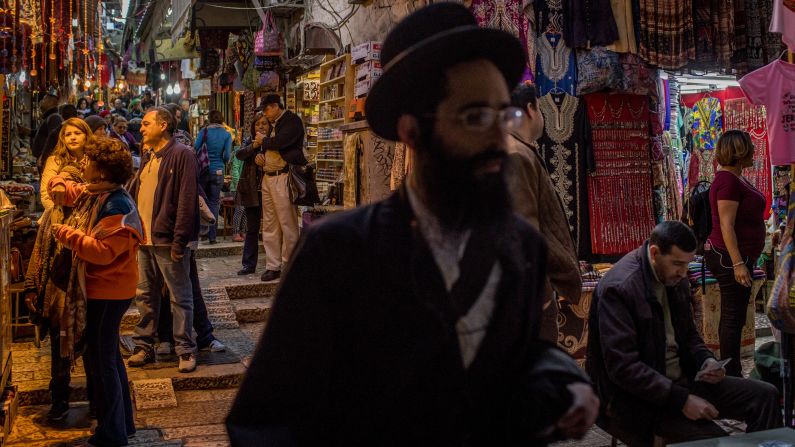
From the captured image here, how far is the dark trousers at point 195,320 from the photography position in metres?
7.23

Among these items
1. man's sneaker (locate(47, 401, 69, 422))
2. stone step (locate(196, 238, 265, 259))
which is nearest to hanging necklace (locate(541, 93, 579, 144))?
man's sneaker (locate(47, 401, 69, 422))

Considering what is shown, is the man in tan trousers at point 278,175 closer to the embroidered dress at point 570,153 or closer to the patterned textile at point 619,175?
the embroidered dress at point 570,153

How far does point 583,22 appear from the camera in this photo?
7.20 m

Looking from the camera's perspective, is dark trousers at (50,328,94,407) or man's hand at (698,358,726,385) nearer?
man's hand at (698,358,726,385)

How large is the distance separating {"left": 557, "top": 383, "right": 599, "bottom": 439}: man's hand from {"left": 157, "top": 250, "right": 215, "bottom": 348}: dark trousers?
5941 mm

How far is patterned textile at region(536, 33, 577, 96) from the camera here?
7215 millimetres

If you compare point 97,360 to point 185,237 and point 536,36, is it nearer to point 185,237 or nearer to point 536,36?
point 185,237

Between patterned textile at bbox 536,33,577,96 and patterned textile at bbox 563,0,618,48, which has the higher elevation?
patterned textile at bbox 563,0,618,48

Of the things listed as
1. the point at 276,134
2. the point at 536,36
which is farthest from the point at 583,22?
the point at 276,134

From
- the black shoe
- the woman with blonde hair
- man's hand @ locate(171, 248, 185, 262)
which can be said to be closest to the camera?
the woman with blonde hair

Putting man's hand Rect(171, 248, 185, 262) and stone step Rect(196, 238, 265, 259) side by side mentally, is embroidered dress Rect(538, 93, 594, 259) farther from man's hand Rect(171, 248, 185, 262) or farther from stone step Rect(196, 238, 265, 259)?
stone step Rect(196, 238, 265, 259)

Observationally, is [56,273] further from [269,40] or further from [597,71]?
[269,40]

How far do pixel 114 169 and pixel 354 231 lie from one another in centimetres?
403

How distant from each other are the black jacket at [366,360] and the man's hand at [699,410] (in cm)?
288
